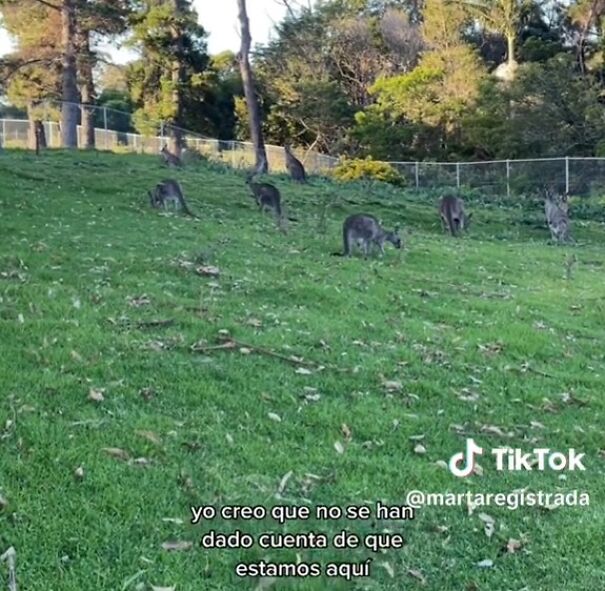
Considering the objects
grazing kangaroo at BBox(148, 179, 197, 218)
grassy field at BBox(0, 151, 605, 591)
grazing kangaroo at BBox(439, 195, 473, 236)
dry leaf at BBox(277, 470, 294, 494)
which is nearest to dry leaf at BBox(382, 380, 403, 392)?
grassy field at BBox(0, 151, 605, 591)

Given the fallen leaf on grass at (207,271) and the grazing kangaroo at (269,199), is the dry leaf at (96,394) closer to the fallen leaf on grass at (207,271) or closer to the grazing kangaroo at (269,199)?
the fallen leaf on grass at (207,271)

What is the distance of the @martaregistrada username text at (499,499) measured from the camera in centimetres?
507

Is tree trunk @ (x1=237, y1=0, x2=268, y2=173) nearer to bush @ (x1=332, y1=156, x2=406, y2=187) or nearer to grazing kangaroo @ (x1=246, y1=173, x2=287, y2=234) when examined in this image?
bush @ (x1=332, y1=156, x2=406, y2=187)

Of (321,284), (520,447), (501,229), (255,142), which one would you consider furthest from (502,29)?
(520,447)

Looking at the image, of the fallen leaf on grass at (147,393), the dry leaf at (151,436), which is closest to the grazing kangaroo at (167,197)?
the fallen leaf on grass at (147,393)

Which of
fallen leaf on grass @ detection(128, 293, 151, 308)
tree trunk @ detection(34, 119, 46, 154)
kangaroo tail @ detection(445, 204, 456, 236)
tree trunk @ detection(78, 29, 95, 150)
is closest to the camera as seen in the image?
fallen leaf on grass @ detection(128, 293, 151, 308)

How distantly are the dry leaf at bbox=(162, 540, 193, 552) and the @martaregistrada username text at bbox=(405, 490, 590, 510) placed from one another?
1.37 meters

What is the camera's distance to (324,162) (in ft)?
129

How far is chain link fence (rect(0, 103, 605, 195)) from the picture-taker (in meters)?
31.7

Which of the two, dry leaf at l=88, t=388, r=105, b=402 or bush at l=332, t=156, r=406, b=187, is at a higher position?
bush at l=332, t=156, r=406, b=187

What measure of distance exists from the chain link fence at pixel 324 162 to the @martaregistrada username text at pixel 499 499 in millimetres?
27582

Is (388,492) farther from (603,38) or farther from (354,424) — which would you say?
(603,38)

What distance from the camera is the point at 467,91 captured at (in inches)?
1558

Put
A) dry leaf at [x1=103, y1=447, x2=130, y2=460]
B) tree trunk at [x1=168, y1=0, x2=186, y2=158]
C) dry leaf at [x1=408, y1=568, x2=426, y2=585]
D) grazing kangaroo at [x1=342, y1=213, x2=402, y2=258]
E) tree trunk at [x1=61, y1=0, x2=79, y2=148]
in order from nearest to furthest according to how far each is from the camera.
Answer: dry leaf at [x1=408, y1=568, x2=426, y2=585] < dry leaf at [x1=103, y1=447, x2=130, y2=460] < grazing kangaroo at [x1=342, y1=213, x2=402, y2=258] < tree trunk at [x1=61, y1=0, x2=79, y2=148] < tree trunk at [x1=168, y1=0, x2=186, y2=158]
